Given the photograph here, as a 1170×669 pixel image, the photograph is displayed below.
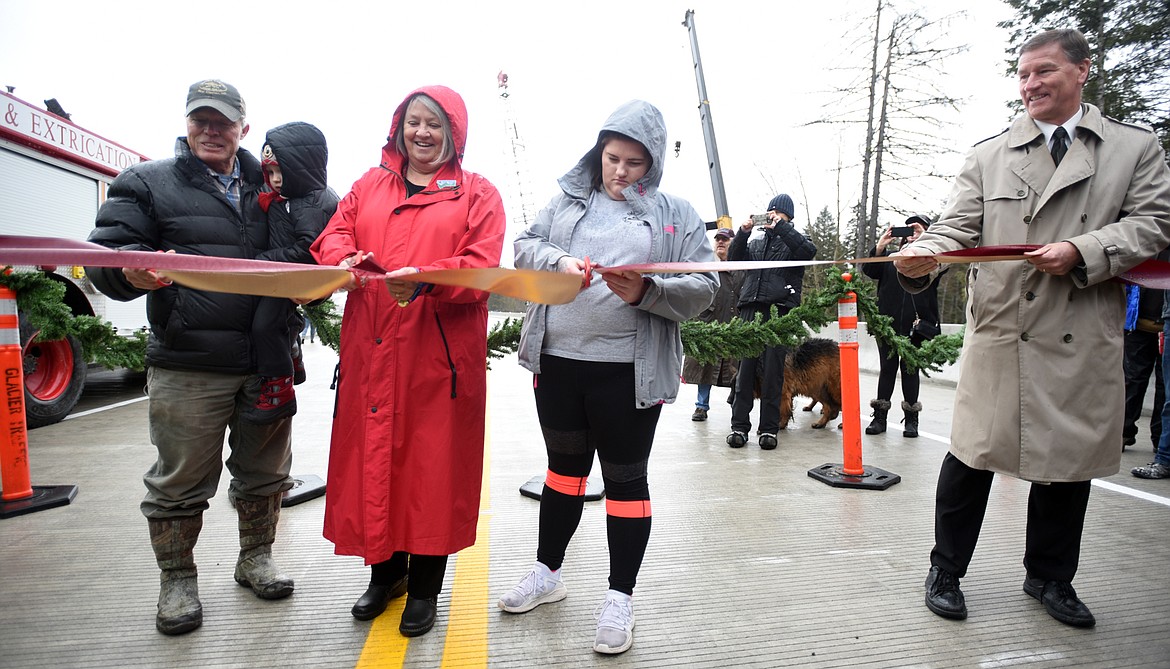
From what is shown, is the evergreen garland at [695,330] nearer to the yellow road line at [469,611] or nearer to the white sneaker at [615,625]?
the yellow road line at [469,611]

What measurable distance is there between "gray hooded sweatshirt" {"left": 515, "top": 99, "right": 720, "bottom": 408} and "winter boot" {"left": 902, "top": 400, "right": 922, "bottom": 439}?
4954 mm

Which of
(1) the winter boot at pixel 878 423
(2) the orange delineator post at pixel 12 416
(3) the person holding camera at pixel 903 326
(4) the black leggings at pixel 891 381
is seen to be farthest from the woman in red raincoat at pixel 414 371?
(1) the winter boot at pixel 878 423

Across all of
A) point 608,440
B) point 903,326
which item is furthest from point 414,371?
point 903,326

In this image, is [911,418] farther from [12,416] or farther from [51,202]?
[51,202]

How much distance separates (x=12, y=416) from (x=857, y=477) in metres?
5.85

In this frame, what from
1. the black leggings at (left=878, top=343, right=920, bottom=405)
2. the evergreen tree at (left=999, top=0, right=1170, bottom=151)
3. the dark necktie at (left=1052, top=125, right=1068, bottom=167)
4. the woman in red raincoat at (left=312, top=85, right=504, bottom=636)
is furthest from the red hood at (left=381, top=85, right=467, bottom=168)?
the evergreen tree at (left=999, top=0, right=1170, bottom=151)

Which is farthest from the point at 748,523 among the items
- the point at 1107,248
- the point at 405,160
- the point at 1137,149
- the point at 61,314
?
the point at 61,314

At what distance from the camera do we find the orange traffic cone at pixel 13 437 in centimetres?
400

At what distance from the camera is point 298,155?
2.73 metres

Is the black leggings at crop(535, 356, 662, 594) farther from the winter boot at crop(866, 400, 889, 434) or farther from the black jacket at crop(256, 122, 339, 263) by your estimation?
the winter boot at crop(866, 400, 889, 434)

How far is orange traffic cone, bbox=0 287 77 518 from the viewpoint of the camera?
13.1 feet

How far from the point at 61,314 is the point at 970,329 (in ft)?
19.7

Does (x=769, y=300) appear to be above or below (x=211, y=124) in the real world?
below

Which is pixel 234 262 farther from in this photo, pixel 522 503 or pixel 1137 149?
pixel 1137 149
